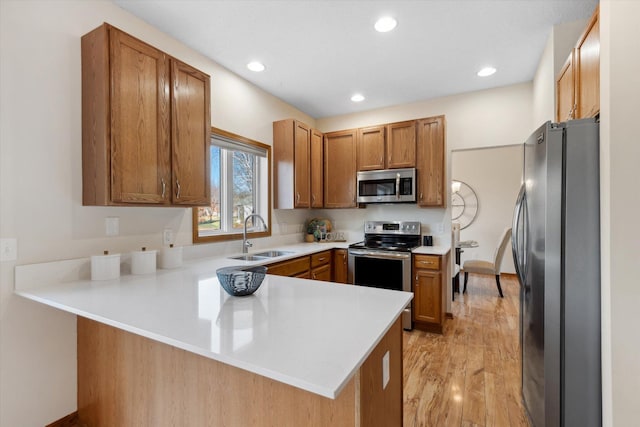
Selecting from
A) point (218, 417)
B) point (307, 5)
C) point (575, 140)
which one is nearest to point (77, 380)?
point (218, 417)

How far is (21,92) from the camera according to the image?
1.61 m

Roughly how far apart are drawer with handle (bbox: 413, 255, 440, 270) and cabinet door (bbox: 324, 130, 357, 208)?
1133mm

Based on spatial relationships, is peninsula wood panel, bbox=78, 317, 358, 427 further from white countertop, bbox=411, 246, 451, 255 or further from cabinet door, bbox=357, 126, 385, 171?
cabinet door, bbox=357, 126, 385, 171

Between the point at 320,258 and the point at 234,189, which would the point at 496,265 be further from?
the point at 234,189

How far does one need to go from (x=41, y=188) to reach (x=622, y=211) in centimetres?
298

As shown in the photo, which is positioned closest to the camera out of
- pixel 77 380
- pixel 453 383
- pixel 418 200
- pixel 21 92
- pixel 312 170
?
pixel 21 92

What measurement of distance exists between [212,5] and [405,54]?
1659 millimetres

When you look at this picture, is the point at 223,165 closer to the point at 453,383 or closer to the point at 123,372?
the point at 123,372

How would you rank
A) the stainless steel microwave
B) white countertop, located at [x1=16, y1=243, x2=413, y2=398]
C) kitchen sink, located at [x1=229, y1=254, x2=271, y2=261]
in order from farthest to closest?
1. the stainless steel microwave
2. kitchen sink, located at [x1=229, y1=254, x2=271, y2=261]
3. white countertop, located at [x1=16, y1=243, x2=413, y2=398]

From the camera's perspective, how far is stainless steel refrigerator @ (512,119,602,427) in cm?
144

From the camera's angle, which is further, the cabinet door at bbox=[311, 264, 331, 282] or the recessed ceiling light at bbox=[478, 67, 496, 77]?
the cabinet door at bbox=[311, 264, 331, 282]

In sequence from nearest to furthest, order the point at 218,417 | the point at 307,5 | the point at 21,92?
the point at 218,417 → the point at 21,92 → the point at 307,5

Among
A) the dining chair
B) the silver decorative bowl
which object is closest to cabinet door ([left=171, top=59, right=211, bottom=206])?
the silver decorative bowl

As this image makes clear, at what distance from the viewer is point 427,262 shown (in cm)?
319
